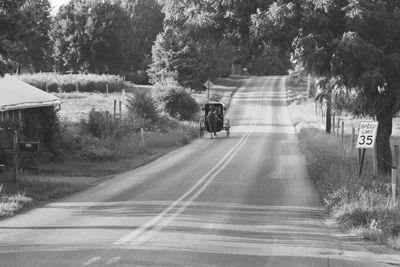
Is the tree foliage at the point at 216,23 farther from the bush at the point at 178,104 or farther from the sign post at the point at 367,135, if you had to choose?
the bush at the point at 178,104

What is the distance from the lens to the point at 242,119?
55.6m

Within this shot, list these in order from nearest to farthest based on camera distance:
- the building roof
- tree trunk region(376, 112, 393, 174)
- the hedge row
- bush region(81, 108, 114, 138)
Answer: tree trunk region(376, 112, 393, 174) < the building roof < bush region(81, 108, 114, 138) < the hedge row

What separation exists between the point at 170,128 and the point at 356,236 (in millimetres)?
29356

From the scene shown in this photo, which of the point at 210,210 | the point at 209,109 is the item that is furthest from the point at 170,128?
the point at 210,210

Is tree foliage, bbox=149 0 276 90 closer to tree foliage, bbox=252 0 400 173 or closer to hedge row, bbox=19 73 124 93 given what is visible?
tree foliage, bbox=252 0 400 173

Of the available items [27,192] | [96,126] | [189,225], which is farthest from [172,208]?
[96,126]

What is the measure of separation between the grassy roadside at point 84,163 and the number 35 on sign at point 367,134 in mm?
7959

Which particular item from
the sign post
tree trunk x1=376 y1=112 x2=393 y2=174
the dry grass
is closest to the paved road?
the dry grass

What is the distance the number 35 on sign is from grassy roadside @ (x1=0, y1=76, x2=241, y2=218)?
26.1 ft

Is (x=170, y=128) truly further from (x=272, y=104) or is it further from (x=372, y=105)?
(x=272, y=104)

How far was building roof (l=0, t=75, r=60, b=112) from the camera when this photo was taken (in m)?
20.5

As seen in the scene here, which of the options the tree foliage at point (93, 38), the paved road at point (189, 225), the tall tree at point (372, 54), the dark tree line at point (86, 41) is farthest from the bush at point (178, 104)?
the tree foliage at point (93, 38)

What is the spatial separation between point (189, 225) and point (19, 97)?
1284cm

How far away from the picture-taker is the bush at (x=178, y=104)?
4662 cm
